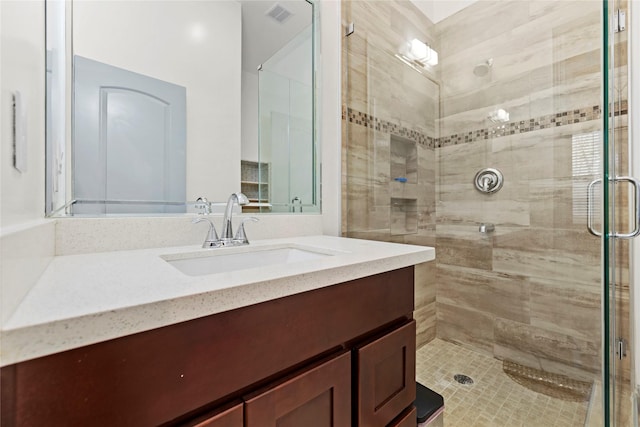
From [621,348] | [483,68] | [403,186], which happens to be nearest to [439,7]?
[483,68]

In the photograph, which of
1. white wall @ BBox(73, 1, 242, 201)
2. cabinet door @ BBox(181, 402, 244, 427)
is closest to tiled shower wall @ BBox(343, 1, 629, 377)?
white wall @ BBox(73, 1, 242, 201)

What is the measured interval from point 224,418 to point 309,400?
0.18 metres

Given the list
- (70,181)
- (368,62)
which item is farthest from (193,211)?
(368,62)

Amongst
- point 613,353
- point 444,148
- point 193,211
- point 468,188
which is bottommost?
point 613,353

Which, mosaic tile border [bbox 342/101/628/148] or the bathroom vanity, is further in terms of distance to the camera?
mosaic tile border [bbox 342/101/628/148]

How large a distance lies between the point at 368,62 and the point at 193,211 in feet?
3.62

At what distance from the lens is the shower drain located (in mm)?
1491

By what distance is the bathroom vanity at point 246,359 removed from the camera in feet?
1.13

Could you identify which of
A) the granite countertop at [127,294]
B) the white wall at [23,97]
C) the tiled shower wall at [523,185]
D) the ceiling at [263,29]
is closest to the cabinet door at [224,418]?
the granite countertop at [127,294]

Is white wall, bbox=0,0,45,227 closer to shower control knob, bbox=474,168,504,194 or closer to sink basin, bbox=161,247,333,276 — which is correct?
sink basin, bbox=161,247,333,276

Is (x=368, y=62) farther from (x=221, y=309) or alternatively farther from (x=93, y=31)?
(x=221, y=309)

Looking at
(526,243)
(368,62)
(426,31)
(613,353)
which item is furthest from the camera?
(426,31)

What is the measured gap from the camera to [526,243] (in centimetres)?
160

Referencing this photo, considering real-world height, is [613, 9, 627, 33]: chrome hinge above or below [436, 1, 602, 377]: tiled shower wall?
above
